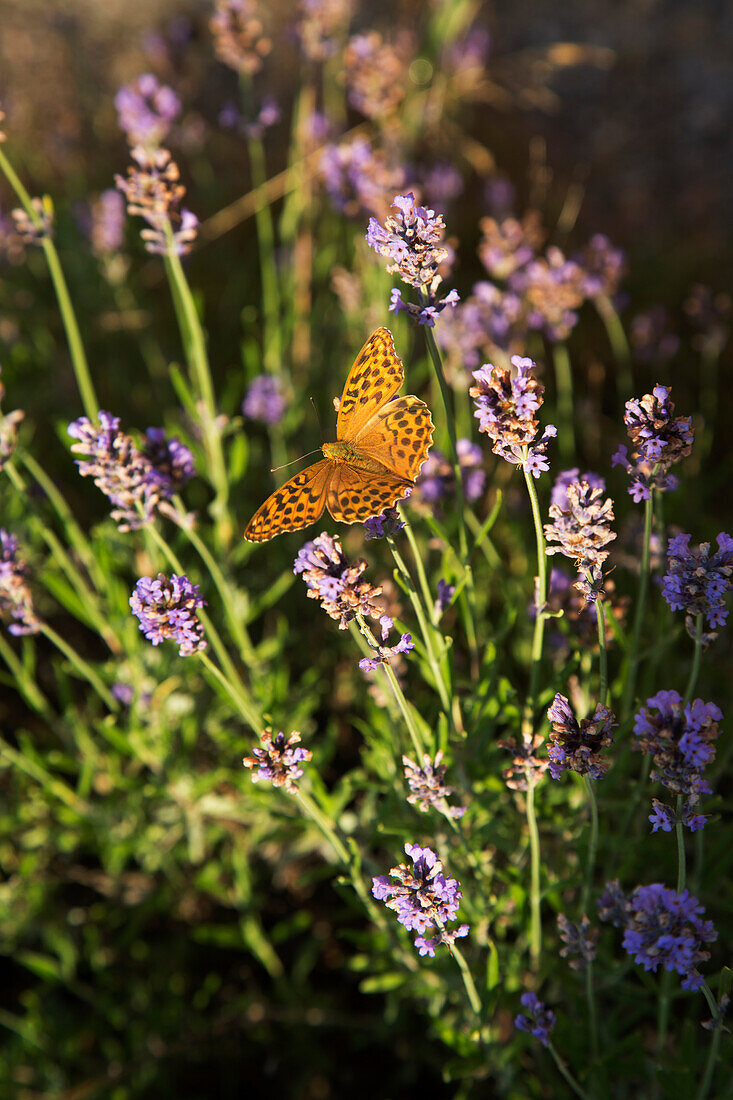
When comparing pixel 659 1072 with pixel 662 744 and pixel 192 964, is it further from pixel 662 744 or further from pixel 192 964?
pixel 192 964

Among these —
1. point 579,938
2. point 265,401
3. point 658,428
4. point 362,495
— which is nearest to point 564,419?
point 265,401

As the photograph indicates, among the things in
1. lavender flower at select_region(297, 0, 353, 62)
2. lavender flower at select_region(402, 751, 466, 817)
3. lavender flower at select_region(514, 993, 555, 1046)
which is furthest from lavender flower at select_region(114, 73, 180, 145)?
lavender flower at select_region(514, 993, 555, 1046)

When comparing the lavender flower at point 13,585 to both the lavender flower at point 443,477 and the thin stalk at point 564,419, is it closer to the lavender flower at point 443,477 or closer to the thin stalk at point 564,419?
the lavender flower at point 443,477

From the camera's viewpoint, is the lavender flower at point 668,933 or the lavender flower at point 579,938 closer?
the lavender flower at point 668,933

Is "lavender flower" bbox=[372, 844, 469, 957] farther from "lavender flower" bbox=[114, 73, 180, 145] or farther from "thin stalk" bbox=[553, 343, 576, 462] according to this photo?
"lavender flower" bbox=[114, 73, 180, 145]

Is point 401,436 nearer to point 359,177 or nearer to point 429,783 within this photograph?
point 429,783

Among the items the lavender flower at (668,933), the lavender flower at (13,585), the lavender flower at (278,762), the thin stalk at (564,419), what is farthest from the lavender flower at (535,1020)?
the thin stalk at (564,419)
